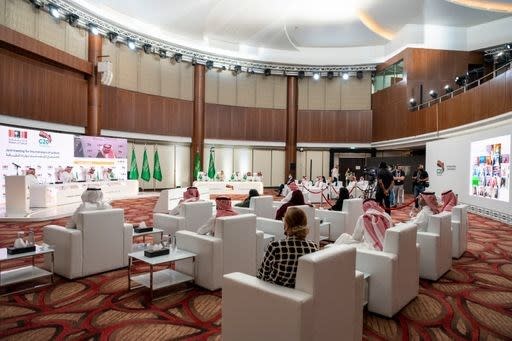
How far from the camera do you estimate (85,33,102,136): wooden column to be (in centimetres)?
1330

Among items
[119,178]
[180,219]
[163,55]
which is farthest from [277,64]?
[180,219]

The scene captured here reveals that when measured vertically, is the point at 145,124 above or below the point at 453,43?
below

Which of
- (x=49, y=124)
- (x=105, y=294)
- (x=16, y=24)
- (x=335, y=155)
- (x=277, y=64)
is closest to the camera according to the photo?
(x=105, y=294)

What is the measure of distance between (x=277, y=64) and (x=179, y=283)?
16.2 meters

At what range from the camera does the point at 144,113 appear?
51.5 ft

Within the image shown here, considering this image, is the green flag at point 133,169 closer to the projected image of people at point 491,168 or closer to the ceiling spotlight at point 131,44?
the ceiling spotlight at point 131,44

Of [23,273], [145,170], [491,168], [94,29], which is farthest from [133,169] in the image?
[491,168]

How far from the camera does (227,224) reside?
3.92 metres

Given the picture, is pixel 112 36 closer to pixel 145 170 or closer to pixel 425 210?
pixel 145 170

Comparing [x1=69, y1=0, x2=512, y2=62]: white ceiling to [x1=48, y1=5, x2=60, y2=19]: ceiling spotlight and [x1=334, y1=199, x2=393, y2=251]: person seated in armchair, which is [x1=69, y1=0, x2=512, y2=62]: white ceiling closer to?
[x1=48, y1=5, x2=60, y2=19]: ceiling spotlight

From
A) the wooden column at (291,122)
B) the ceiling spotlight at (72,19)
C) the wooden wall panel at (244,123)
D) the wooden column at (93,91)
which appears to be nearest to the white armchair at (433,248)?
the wooden column at (93,91)

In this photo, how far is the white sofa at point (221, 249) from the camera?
387 centimetres

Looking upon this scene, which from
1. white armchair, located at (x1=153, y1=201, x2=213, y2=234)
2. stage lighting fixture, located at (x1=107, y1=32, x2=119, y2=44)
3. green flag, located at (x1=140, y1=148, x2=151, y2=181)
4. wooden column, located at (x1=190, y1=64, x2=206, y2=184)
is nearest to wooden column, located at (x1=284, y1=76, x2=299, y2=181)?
wooden column, located at (x1=190, y1=64, x2=206, y2=184)

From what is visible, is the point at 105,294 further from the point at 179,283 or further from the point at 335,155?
the point at 335,155
